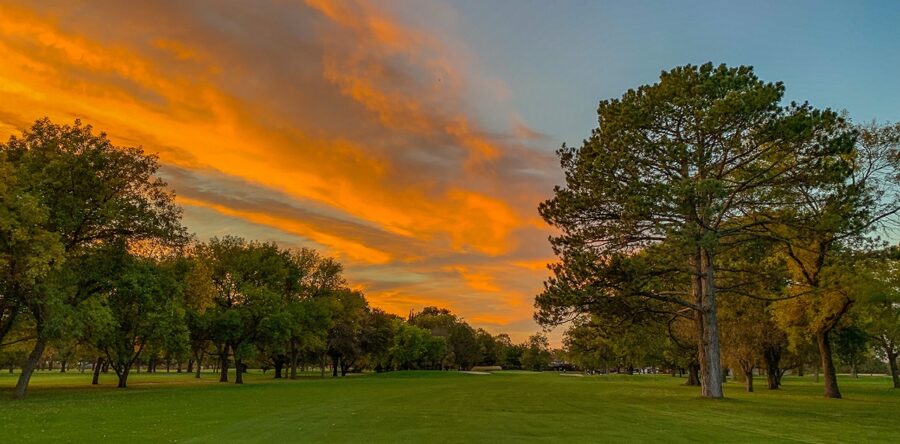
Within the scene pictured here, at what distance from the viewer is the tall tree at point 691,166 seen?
27547 mm

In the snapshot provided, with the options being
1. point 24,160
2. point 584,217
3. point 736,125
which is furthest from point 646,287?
point 24,160

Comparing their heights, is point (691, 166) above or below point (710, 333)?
above

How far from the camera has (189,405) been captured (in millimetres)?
26859

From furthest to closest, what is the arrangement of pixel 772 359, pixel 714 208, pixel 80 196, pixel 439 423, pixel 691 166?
pixel 772 359
pixel 80 196
pixel 691 166
pixel 714 208
pixel 439 423

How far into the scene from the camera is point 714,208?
27.0m

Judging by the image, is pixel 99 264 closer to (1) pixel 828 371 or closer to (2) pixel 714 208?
(2) pixel 714 208

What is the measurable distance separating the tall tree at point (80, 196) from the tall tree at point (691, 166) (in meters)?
27.7

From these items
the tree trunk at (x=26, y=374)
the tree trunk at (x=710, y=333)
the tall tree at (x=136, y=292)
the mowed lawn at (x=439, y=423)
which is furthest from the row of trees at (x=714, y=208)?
the tree trunk at (x=26, y=374)

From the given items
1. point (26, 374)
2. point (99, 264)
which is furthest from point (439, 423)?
point (99, 264)

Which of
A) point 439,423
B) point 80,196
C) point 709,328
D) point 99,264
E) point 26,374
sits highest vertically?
point 80,196

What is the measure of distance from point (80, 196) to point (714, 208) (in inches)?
1517

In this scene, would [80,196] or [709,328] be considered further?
[80,196]

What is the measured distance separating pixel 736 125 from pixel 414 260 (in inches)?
1637

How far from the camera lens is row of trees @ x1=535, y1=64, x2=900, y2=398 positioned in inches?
1097
